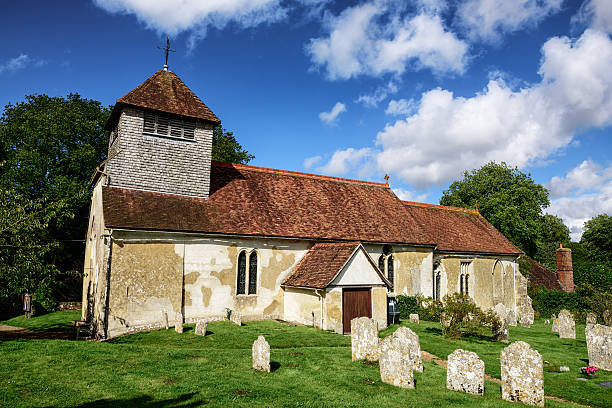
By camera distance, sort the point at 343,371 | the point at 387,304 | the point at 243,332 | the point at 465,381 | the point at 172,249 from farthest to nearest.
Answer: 1. the point at 387,304
2. the point at 172,249
3. the point at 243,332
4. the point at 343,371
5. the point at 465,381

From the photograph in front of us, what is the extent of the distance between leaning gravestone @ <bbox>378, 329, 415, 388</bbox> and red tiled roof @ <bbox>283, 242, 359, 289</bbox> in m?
7.88

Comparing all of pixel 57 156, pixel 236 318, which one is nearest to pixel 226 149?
pixel 57 156

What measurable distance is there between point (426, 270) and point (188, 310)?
15.9 metres

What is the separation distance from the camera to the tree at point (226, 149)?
144 feet

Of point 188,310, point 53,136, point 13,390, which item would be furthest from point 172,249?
point 53,136

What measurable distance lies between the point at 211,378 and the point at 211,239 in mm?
10317

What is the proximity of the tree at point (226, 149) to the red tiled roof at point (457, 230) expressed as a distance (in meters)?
21.7

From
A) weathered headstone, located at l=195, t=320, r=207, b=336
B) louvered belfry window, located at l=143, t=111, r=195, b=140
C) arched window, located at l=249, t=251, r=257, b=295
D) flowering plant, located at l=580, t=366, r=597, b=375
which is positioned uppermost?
louvered belfry window, located at l=143, t=111, r=195, b=140

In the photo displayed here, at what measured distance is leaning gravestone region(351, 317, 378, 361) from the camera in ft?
44.4

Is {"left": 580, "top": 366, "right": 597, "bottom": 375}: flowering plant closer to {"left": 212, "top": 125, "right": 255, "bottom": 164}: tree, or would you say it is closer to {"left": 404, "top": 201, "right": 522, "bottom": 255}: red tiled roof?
{"left": 404, "top": 201, "right": 522, "bottom": 255}: red tiled roof

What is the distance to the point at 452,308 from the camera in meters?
18.9

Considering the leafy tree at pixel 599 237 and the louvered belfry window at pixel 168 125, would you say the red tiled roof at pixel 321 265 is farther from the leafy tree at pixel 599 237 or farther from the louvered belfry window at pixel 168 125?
the leafy tree at pixel 599 237

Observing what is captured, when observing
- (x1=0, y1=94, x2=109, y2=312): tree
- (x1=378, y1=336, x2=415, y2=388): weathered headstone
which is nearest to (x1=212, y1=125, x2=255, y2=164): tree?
(x1=0, y1=94, x2=109, y2=312): tree

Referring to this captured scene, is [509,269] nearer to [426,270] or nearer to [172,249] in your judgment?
[426,270]
